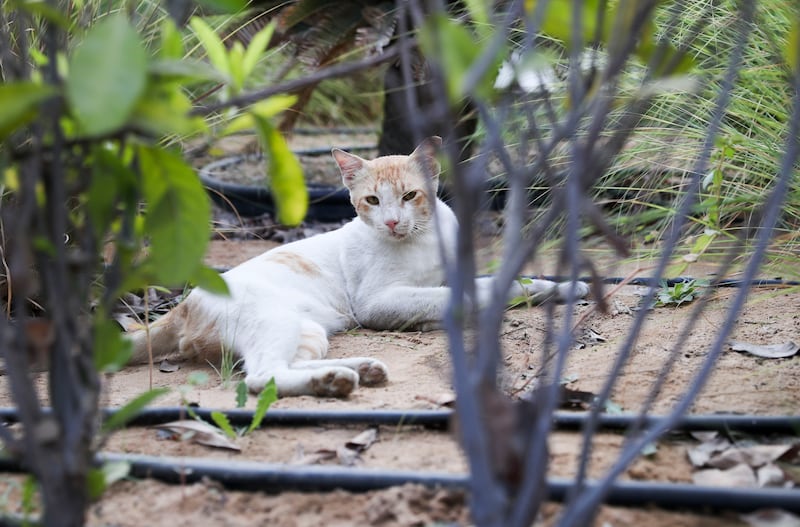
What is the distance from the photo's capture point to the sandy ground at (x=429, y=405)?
1498mm

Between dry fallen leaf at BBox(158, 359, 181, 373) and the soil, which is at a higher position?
the soil

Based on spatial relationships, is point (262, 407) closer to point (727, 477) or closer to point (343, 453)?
point (343, 453)

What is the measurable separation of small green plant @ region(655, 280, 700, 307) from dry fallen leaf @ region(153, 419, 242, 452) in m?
1.97

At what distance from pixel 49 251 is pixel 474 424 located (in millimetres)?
636

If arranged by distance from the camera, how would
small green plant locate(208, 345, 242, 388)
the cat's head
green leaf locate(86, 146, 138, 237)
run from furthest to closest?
1. the cat's head
2. small green plant locate(208, 345, 242, 388)
3. green leaf locate(86, 146, 138, 237)

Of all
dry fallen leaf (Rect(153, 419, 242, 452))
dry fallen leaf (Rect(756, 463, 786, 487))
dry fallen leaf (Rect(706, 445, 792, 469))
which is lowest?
dry fallen leaf (Rect(153, 419, 242, 452))

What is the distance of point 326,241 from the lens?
372cm

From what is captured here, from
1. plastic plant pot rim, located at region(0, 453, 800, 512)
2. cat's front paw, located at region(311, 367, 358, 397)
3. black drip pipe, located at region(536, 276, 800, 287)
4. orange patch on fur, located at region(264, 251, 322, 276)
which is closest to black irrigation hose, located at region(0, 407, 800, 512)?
plastic plant pot rim, located at region(0, 453, 800, 512)

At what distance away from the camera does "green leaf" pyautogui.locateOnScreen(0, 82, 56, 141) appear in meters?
0.97

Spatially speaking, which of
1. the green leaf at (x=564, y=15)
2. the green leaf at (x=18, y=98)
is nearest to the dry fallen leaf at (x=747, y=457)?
the green leaf at (x=564, y=15)

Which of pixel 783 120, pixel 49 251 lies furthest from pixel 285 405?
pixel 783 120

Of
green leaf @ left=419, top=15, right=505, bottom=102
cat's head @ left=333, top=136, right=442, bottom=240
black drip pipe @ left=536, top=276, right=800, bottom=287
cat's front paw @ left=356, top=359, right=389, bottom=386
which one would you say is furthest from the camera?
cat's head @ left=333, top=136, right=442, bottom=240

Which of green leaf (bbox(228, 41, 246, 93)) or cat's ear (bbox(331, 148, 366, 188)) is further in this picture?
cat's ear (bbox(331, 148, 366, 188))

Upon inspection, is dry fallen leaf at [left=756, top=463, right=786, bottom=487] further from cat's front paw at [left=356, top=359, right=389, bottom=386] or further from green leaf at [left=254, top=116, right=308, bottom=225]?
cat's front paw at [left=356, top=359, right=389, bottom=386]
